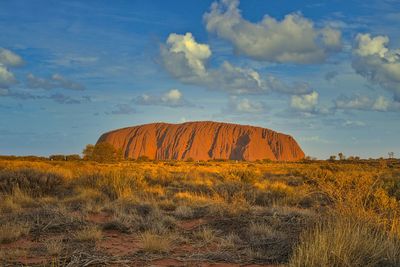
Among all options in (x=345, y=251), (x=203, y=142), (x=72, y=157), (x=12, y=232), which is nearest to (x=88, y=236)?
(x=12, y=232)

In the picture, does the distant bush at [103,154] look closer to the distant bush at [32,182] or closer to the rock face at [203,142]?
the distant bush at [32,182]

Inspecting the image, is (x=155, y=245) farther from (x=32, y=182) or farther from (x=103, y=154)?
(x=103, y=154)

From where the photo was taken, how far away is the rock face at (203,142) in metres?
110

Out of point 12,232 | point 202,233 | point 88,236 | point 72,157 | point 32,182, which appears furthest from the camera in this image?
point 72,157

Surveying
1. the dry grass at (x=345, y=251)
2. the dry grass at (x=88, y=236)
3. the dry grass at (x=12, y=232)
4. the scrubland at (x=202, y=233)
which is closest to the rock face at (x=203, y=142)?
the scrubland at (x=202, y=233)

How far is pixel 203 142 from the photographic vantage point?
114 metres

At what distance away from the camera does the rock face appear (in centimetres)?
10962

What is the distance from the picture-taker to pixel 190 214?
32.5 ft

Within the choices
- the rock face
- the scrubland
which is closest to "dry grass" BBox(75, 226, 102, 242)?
the scrubland

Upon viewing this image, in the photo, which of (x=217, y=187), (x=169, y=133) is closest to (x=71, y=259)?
(x=217, y=187)

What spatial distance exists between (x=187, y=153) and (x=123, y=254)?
102513 mm

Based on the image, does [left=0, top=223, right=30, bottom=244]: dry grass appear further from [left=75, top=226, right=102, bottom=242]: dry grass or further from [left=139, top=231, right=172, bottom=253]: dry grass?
[left=139, top=231, right=172, bottom=253]: dry grass

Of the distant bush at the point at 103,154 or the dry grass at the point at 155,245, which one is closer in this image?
the dry grass at the point at 155,245

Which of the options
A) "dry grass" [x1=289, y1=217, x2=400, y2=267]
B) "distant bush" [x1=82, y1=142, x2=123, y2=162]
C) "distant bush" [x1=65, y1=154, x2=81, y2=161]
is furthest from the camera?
"distant bush" [x1=82, y1=142, x2=123, y2=162]
